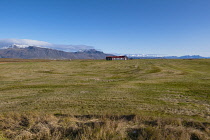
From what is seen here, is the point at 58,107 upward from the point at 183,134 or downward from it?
downward

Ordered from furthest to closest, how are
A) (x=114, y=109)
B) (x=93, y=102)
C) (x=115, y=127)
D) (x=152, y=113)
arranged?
(x=93, y=102)
(x=114, y=109)
(x=152, y=113)
(x=115, y=127)

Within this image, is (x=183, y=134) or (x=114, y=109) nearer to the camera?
(x=183, y=134)

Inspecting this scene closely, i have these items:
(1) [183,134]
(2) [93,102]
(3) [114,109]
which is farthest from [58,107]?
(1) [183,134]

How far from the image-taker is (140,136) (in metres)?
7.34

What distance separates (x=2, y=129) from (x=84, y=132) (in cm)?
539

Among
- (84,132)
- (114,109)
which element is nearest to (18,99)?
(114,109)

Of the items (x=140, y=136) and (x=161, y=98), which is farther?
(x=161, y=98)

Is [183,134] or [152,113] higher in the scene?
[183,134]

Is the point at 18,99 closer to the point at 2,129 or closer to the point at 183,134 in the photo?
the point at 2,129

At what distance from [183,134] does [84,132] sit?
5.07 meters

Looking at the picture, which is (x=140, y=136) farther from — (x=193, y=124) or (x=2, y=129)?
(x=2, y=129)

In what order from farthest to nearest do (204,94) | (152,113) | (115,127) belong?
(204,94), (152,113), (115,127)

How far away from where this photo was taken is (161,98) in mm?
16891

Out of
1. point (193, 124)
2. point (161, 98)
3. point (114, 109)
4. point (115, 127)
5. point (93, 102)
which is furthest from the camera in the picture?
point (161, 98)
